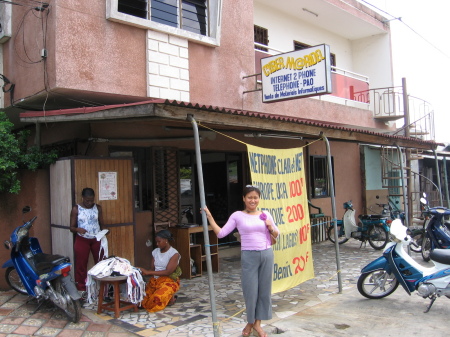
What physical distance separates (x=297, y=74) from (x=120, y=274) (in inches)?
218

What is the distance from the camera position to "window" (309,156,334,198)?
12727 mm

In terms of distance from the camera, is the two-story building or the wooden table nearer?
the two-story building

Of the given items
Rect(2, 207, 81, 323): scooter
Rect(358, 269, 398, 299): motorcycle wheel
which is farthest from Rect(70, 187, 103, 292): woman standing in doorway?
Rect(358, 269, 398, 299): motorcycle wheel

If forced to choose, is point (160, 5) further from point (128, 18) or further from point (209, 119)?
point (209, 119)

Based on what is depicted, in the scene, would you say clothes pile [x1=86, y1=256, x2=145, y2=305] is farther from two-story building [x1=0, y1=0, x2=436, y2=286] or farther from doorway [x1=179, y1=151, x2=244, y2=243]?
doorway [x1=179, y1=151, x2=244, y2=243]

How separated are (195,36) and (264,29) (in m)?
4.95

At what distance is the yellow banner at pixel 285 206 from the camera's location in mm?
5547

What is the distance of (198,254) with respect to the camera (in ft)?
A: 25.9

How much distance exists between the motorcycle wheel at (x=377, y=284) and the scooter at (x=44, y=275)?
391 cm

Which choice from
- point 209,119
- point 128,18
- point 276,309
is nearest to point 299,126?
point 209,119

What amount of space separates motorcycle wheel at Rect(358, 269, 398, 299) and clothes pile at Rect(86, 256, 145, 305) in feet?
10.2

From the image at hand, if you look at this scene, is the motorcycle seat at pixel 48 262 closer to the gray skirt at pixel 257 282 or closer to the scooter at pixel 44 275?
the scooter at pixel 44 275

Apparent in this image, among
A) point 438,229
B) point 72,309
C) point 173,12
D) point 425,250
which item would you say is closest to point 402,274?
point 438,229

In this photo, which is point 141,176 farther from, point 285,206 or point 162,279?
point 285,206
